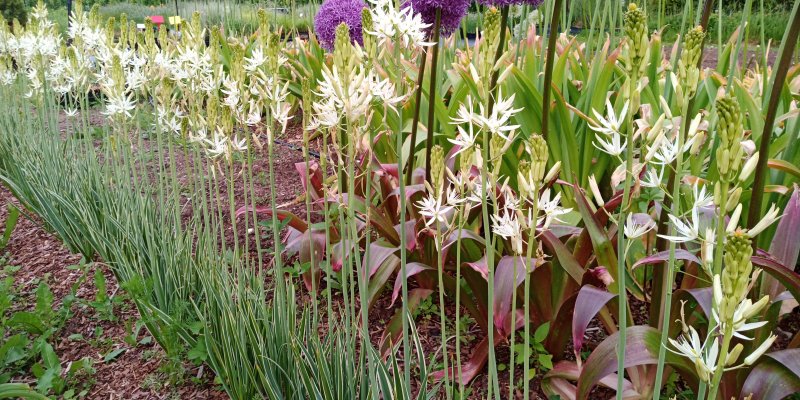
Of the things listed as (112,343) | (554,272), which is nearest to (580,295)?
(554,272)

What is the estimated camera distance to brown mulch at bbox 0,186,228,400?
2.22 metres

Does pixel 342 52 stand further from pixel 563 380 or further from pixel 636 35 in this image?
pixel 563 380

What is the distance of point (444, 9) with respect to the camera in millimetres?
1965

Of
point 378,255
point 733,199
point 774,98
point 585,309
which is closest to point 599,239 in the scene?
point 585,309

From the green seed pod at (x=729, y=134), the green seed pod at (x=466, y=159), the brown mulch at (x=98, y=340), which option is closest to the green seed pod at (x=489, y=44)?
the green seed pod at (x=466, y=159)

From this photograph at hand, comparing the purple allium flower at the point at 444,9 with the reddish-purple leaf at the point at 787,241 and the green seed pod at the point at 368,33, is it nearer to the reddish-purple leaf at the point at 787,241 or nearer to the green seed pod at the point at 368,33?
the green seed pod at the point at 368,33

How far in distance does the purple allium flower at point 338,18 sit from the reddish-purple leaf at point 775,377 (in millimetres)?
2006

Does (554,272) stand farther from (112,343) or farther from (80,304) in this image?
(80,304)

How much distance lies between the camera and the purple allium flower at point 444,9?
74.3 inches

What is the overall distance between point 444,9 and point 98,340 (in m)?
1.83

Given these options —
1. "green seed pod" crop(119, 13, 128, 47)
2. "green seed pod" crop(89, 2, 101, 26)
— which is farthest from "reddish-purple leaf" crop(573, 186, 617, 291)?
"green seed pod" crop(89, 2, 101, 26)

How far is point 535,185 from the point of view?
3.39 feet

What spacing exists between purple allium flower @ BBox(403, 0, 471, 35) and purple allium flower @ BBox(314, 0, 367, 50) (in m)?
0.87

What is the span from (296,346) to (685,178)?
135cm
